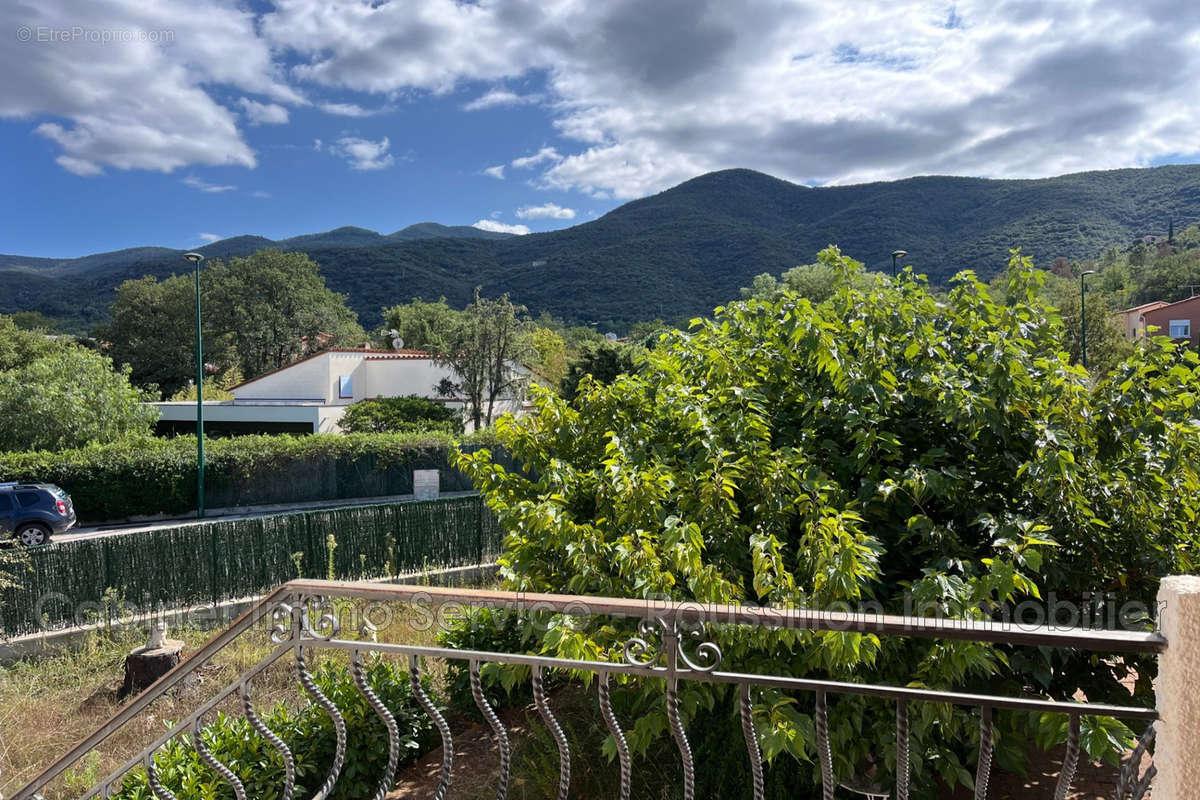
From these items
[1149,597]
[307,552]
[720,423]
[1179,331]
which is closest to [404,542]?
[307,552]

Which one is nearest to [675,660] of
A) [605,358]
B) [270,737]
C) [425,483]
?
[270,737]

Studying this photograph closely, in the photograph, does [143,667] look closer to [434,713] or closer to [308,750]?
[308,750]

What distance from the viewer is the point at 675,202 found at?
128875 mm

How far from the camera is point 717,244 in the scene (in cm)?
11138

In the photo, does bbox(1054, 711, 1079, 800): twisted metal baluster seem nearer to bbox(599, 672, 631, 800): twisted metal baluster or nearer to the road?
bbox(599, 672, 631, 800): twisted metal baluster

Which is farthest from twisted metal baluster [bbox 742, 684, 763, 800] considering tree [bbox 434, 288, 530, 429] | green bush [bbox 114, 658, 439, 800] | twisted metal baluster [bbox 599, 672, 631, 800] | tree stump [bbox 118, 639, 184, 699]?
tree [bbox 434, 288, 530, 429]

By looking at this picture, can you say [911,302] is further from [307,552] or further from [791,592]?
[307,552]

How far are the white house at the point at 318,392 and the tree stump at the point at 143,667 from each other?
23273mm

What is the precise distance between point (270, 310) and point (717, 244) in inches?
2844

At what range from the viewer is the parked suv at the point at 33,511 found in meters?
18.0

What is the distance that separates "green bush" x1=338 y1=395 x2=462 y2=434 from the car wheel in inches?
473

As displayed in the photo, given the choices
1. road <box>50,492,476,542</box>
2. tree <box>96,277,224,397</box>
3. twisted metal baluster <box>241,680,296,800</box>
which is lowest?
road <box>50,492,476,542</box>

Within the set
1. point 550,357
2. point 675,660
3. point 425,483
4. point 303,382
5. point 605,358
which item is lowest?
point 425,483

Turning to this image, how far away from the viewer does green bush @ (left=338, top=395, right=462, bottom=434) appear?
29906 millimetres
